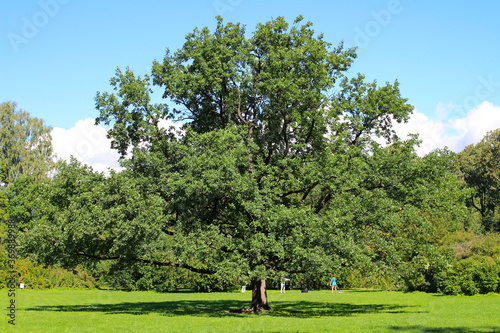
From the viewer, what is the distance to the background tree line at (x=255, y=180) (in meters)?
19.9

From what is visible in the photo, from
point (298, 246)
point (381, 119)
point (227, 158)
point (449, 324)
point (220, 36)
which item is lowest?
point (449, 324)

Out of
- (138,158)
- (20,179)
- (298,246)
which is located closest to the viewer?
(298,246)

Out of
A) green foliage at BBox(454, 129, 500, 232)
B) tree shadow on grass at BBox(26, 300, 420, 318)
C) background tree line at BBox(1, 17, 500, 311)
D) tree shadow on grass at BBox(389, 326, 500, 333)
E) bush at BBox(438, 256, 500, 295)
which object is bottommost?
tree shadow on grass at BBox(26, 300, 420, 318)

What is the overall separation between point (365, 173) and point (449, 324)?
27.0 feet

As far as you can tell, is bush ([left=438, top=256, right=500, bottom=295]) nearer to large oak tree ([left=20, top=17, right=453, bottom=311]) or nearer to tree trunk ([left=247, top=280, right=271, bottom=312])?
large oak tree ([left=20, top=17, right=453, bottom=311])

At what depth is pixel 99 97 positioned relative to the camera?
77.9 ft

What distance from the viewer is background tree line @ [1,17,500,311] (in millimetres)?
19922

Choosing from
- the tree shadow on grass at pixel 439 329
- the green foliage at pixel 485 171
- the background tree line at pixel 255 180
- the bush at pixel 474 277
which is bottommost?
the tree shadow on grass at pixel 439 329

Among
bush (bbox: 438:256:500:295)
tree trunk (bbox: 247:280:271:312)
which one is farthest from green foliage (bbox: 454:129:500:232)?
tree trunk (bbox: 247:280:271:312)

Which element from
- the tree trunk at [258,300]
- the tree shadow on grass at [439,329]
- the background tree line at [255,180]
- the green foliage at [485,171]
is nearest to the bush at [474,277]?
the background tree line at [255,180]

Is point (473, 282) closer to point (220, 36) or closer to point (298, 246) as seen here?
point (298, 246)

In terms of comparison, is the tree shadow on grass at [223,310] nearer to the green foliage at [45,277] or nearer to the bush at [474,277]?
the bush at [474,277]

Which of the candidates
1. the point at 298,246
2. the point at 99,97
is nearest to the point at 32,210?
the point at 99,97

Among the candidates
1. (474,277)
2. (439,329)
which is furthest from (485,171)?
(439,329)
